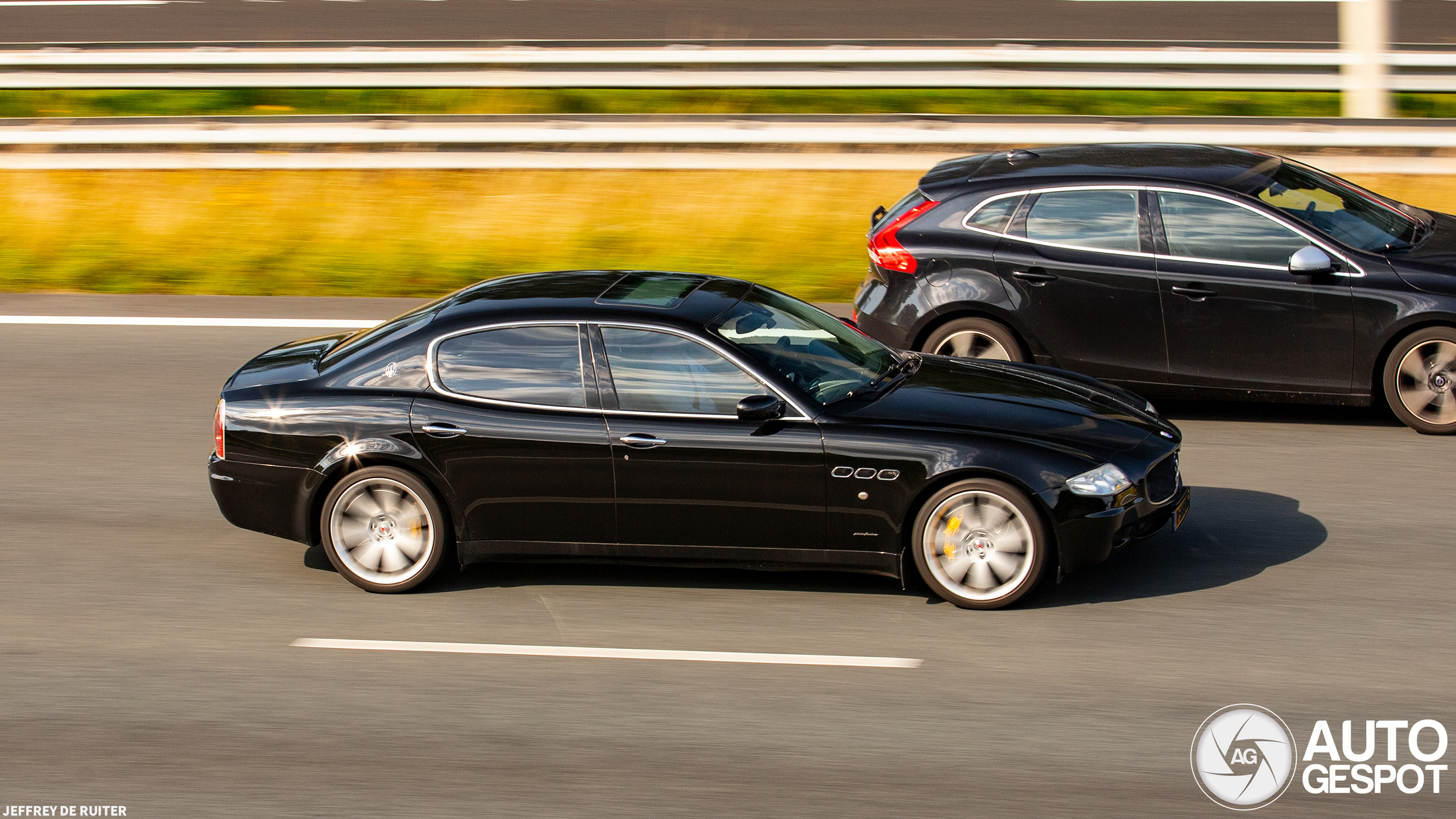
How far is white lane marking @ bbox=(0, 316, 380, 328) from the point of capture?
11.6 m

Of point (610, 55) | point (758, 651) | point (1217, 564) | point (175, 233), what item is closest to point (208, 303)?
point (175, 233)

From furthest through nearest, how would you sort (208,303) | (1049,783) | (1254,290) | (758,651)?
(208,303)
(1254,290)
(758,651)
(1049,783)

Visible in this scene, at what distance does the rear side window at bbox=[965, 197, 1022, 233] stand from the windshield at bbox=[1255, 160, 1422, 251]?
1473mm

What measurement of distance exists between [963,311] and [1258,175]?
198cm

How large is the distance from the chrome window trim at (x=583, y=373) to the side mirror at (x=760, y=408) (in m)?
0.04

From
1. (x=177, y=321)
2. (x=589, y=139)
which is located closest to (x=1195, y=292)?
(x=589, y=139)

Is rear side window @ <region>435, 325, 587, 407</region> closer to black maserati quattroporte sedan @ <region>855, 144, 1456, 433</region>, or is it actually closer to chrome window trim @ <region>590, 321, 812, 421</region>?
chrome window trim @ <region>590, 321, 812, 421</region>

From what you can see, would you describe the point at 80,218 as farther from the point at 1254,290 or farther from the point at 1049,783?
the point at 1049,783

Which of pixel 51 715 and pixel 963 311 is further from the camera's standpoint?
pixel 963 311

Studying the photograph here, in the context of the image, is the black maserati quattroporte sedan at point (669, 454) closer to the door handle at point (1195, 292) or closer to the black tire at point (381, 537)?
the black tire at point (381, 537)

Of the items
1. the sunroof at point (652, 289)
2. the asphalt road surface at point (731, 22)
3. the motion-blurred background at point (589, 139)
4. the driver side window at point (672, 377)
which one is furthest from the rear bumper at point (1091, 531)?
the asphalt road surface at point (731, 22)

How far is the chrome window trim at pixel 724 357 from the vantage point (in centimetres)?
660

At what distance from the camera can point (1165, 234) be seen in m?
9.04

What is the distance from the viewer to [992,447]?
6.43m
